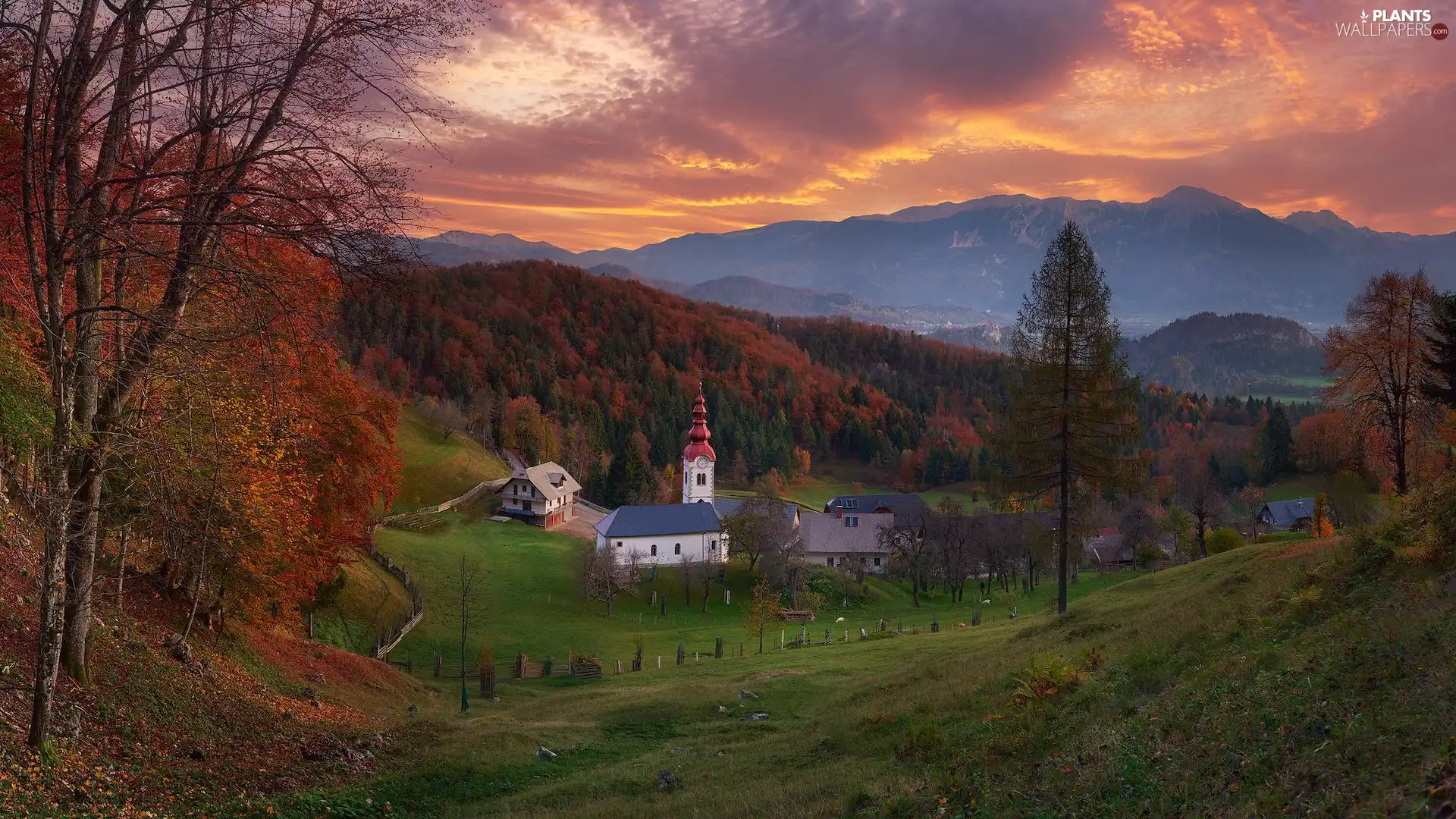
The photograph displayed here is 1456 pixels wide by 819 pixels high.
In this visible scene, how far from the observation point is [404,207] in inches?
356

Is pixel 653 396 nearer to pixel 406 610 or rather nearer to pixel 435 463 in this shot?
pixel 435 463

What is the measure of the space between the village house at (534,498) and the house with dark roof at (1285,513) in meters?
69.4

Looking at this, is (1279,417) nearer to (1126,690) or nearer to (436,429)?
(436,429)

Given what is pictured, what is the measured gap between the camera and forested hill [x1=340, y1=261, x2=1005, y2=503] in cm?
11519

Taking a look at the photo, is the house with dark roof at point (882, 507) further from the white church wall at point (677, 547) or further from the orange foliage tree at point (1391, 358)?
the orange foliage tree at point (1391, 358)

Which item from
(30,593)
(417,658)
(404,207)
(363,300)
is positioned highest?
(404,207)

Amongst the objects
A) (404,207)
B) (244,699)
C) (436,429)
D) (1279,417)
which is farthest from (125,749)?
(1279,417)

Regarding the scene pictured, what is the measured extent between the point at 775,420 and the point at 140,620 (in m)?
128

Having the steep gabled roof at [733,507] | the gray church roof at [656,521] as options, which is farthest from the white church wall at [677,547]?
the steep gabled roof at [733,507]

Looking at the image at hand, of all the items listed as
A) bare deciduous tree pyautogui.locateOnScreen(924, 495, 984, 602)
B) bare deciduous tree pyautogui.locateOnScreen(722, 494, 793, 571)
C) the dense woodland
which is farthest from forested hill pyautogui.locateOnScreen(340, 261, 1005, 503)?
bare deciduous tree pyautogui.locateOnScreen(924, 495, 984, 602)

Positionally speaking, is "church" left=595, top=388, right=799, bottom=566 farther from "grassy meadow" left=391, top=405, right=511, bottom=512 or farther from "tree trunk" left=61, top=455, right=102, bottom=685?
"tree trunk" left=61, top=455, right=102, bottom=685

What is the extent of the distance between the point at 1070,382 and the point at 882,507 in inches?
2379

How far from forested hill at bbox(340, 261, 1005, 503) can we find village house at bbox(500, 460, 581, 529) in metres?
12.4

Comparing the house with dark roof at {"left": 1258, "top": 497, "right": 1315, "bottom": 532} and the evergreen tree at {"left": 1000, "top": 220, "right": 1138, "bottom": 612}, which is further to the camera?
the house with dark roof at {"left": 1258, "top": 497, "right": 1315, "bottom": 532}
